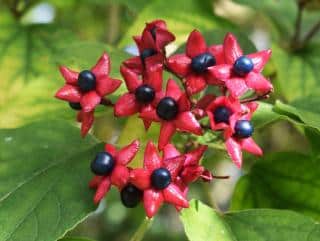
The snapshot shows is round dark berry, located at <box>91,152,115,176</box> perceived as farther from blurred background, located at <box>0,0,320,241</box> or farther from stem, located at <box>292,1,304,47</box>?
stem, located at <box>292,1,304,47</box>

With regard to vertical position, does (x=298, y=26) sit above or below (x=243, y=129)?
below

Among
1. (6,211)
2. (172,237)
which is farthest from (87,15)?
(6,211)

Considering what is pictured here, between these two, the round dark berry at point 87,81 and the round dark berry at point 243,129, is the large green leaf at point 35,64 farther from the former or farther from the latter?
the round dark berry at point 243,129

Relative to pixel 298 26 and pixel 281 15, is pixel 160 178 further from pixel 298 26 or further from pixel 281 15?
pixel 281 15

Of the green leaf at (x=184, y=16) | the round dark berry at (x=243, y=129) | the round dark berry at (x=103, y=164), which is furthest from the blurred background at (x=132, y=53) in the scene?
the round dark berry at (x=103, y=164)

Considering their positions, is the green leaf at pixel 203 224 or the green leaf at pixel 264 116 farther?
the green leaf at pixel 264 116

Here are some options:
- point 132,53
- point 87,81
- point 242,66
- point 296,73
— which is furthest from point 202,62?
point 296,73
